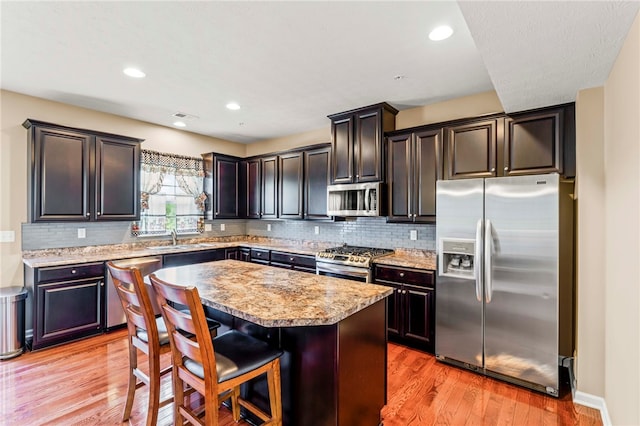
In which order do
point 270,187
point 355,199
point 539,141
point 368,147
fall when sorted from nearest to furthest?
point 539,141
point 368,147
point 355,199
point 270,187

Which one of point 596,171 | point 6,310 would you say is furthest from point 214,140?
point 596,171

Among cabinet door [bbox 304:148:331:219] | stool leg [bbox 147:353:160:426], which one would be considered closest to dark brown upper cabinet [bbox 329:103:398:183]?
cabinet door [bbox 304:148:331:219]

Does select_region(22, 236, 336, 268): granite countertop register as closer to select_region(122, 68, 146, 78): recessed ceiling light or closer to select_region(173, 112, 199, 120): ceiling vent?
select_region(173, 112, 199, 120): ceiling vent

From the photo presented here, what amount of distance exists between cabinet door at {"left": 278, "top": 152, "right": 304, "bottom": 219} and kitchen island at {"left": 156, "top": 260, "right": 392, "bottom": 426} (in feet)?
8.71

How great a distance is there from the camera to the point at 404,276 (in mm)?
3332

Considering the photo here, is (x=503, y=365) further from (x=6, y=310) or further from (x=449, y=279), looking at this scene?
(x=6, y=310)

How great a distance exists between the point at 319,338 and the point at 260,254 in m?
3.29

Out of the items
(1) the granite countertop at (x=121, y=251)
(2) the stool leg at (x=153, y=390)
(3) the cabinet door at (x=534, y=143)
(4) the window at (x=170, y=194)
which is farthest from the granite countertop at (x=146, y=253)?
(2) the stool leg at (x=153, y=390)

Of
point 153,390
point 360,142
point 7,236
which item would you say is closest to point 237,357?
point 153,390

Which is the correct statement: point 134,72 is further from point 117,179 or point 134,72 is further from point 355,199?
point 355,199

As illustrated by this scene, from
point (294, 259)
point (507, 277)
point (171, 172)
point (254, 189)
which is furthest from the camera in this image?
point (254, 189)

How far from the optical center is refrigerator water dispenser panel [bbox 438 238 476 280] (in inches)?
112

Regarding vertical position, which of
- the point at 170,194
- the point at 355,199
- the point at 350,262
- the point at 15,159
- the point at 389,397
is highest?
the point at 15,159

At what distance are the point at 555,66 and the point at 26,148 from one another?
506cm
